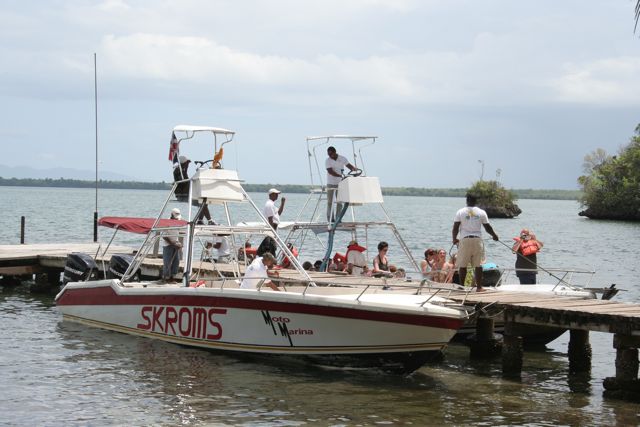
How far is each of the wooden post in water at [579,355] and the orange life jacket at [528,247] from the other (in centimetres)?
416

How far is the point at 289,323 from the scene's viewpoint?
1507 cm

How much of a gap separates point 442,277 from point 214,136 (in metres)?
5.35

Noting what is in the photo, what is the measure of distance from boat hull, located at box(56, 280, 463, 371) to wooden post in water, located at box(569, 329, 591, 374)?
10.8ft

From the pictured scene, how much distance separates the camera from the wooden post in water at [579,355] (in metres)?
16.5

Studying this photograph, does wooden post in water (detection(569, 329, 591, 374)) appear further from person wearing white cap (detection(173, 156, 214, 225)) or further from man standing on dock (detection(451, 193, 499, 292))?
person wearing white cap (detection(173, 156, 214, 225))

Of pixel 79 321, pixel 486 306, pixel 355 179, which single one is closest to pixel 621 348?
pixel 486 306

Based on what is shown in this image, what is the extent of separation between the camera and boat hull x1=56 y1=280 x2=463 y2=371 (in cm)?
1430

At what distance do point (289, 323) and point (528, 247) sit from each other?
757 centimetres

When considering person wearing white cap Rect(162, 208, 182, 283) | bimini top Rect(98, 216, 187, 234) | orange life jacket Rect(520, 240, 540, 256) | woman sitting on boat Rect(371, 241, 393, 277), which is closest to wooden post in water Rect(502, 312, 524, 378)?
woman sitting on boat Rect(371, 241, 393, 277)

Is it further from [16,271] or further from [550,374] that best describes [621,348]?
[16,271]

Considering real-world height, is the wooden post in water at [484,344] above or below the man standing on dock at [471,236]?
below

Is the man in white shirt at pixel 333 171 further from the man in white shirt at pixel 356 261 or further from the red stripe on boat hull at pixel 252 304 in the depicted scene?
the red stripe on boat hull at pixel 252 304

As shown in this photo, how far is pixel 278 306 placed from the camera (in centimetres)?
1500

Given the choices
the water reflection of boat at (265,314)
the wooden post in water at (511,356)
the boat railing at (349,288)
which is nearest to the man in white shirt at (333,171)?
the water reflection of boat at (265,314)
